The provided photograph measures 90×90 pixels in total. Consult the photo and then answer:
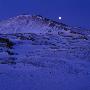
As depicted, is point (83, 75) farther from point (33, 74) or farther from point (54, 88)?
point (54, 88)

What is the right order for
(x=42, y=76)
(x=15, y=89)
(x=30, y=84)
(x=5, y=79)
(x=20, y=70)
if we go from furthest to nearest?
(x=20, y=70) → (x=42, y=76) → (x=5, y=79) → (x=30, y=84) → (x=15, y=89)

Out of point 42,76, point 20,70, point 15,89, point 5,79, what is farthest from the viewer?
point 20,70

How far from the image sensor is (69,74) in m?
20.8

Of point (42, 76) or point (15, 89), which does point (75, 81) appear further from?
point (15, 89)

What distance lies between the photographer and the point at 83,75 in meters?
20.9

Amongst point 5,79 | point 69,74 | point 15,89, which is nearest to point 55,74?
point 69,74

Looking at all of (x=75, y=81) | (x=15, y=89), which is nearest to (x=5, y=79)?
(x=15, y=89)

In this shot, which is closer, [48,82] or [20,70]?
[48,82]

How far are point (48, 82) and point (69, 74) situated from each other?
138 inches

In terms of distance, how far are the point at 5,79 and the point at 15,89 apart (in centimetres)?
265

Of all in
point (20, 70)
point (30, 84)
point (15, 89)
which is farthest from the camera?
point (20, 70)

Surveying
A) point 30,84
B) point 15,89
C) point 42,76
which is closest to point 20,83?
point 30,84

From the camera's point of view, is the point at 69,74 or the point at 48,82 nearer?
the point at 48,82

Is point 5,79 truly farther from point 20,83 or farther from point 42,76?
point 42,76
